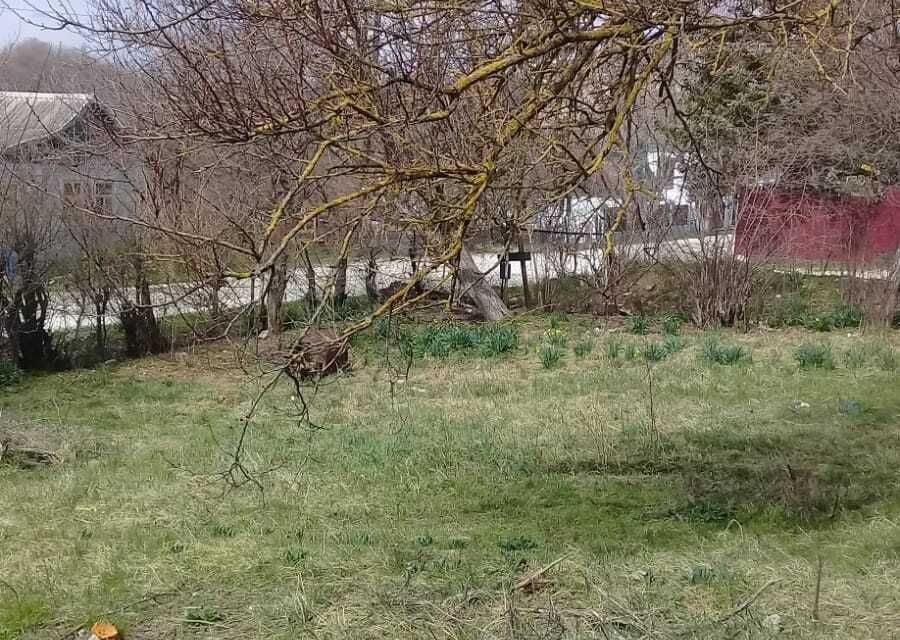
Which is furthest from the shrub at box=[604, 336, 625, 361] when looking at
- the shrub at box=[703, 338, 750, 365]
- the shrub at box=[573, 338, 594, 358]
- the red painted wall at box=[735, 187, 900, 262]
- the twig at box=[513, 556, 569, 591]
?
the twig at box=[513, 556, 569, 591]

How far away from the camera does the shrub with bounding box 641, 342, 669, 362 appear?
948 cm

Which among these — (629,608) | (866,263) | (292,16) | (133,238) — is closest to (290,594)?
(629,608)

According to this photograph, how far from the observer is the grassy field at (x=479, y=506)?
386 cm

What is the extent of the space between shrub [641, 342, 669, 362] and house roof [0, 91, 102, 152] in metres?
6.15

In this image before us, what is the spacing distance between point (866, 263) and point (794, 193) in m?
3.06

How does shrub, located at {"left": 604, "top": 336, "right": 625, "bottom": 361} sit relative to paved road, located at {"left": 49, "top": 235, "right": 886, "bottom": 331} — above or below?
below

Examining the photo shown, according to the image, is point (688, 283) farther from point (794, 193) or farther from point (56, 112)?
point (56, 112)

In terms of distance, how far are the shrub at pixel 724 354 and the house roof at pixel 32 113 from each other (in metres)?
6.64

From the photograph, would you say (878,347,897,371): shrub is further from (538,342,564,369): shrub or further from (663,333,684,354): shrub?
(538,342,564,369): shrub

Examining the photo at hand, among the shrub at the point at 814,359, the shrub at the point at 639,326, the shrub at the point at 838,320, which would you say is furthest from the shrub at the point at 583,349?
the shrub at the point at 838,320

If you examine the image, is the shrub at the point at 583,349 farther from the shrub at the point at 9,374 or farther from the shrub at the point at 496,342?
the shrub at the point at 9,374

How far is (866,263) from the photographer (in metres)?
12.7

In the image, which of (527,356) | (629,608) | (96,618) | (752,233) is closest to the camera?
(629,608)

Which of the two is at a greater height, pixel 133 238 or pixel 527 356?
pixel 133 238
